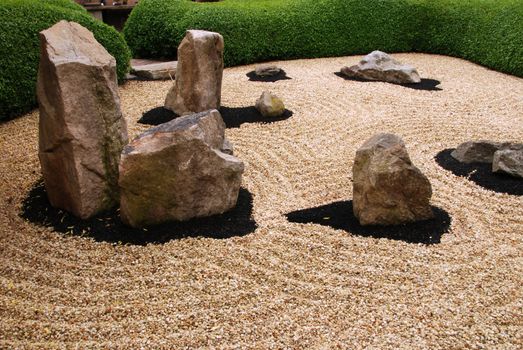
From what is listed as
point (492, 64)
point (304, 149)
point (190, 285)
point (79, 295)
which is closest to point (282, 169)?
point (304, 149)

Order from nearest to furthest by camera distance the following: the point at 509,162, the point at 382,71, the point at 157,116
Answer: the point at 509,162 < the point at 157,116 < the point at 382,71

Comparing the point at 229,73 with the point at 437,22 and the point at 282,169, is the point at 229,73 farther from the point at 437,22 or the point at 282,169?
the point at 437,22

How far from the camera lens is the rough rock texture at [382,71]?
10539mm

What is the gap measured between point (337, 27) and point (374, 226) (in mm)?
10280

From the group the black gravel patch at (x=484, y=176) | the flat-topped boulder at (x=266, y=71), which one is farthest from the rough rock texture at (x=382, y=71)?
the black gravel patch at (x=484, y=176)

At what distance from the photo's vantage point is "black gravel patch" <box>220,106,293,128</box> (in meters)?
8.03

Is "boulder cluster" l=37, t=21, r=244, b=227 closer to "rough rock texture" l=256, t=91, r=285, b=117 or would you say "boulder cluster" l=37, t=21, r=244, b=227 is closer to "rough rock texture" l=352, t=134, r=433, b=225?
"rough rock texture" l=352, t=134, r=433, b=225

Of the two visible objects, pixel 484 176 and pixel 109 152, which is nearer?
pixel 109 152

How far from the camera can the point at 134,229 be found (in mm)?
4586

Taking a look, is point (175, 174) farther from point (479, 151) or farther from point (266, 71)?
point (266, 71)

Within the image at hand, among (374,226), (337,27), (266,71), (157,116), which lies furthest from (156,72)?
(374,226)

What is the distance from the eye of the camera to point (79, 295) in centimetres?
368

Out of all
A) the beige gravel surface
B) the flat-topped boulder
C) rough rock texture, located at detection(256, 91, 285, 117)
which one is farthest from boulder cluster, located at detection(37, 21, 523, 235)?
the flat-topped boulder

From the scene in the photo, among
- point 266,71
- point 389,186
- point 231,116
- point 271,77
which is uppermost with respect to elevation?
point 389,186
